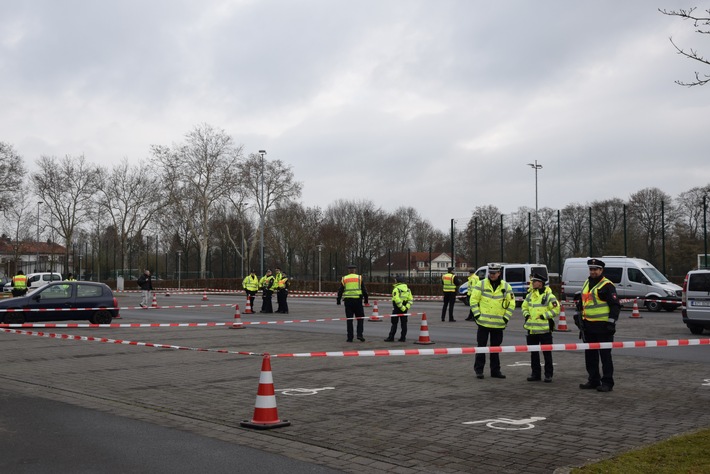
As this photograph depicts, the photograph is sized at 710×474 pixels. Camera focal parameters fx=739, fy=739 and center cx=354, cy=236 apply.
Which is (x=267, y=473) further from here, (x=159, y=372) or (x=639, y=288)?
(x=639, y=288)

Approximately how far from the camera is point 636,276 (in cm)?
3116

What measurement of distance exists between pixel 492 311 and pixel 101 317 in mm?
15432

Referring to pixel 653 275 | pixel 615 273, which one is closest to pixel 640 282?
pixel 653 275

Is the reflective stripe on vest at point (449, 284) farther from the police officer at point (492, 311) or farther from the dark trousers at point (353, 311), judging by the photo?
the police officer at point (492, 311)

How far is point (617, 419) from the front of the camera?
8.33m

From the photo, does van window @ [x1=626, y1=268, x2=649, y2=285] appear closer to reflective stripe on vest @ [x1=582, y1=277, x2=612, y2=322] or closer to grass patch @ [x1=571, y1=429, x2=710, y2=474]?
reflective stripe on vest @ [x1=582, y1=277, x2=612, y2=322]

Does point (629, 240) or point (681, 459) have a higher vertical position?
Answer: point (629, 240)

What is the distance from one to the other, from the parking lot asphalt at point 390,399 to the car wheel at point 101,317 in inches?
213

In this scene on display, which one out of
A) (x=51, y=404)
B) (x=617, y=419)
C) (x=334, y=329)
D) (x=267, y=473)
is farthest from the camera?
(x=334, y=329)

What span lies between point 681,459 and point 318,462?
304cm

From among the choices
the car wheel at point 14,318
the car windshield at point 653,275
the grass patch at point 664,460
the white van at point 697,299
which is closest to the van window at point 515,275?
the car windshield at point 653,275

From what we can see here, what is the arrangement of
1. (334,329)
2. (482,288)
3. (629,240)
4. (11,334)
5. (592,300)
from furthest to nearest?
1. (629,240)
2. (334,329)
3. (11,334)
4. (482,288)
5. (592,300)

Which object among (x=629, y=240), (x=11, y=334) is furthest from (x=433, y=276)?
(x=11, y=334)

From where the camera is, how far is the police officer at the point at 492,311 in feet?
38.1
